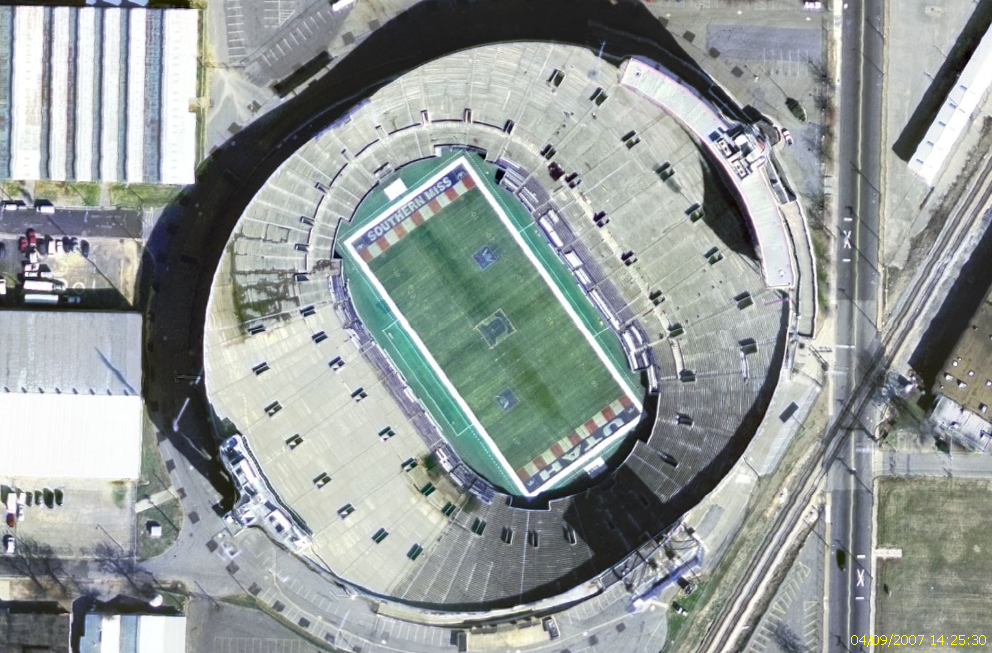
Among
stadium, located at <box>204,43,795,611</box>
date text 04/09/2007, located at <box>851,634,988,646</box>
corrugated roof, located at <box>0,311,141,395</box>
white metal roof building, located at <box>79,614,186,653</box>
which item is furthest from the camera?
date text 04/09/2007, located at <box>851,634,988,646</box>

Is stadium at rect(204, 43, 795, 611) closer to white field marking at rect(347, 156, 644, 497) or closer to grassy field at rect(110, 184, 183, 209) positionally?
white field marking at rect(347, 156, 644, 497)

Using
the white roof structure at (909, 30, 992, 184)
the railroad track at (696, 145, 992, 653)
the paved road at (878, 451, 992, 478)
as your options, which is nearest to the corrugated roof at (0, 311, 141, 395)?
the railroad track at (696, 145, 992, 653)

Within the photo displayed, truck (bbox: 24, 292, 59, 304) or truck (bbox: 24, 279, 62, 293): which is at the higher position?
truck (bbox: 24, 279, 62, 293)

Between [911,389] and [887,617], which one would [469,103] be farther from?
[887,617]

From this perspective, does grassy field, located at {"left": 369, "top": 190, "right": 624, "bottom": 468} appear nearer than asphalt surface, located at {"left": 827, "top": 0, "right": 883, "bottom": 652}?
Yes

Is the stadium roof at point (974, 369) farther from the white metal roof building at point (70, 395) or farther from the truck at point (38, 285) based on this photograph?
the truck at point (38, 285)

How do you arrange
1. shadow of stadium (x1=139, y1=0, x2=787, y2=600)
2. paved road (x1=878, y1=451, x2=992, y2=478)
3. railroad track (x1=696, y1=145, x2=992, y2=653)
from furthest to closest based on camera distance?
1. paved road (x1=878, y1=451, x2=992, y2=478)
2. railroad track (x1=696, y1=145, x2=992, y2=653)
3. shadow of stadium (x1=139, y1=0, x2=787, y2=600)

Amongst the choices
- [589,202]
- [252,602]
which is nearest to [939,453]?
[589,202]
